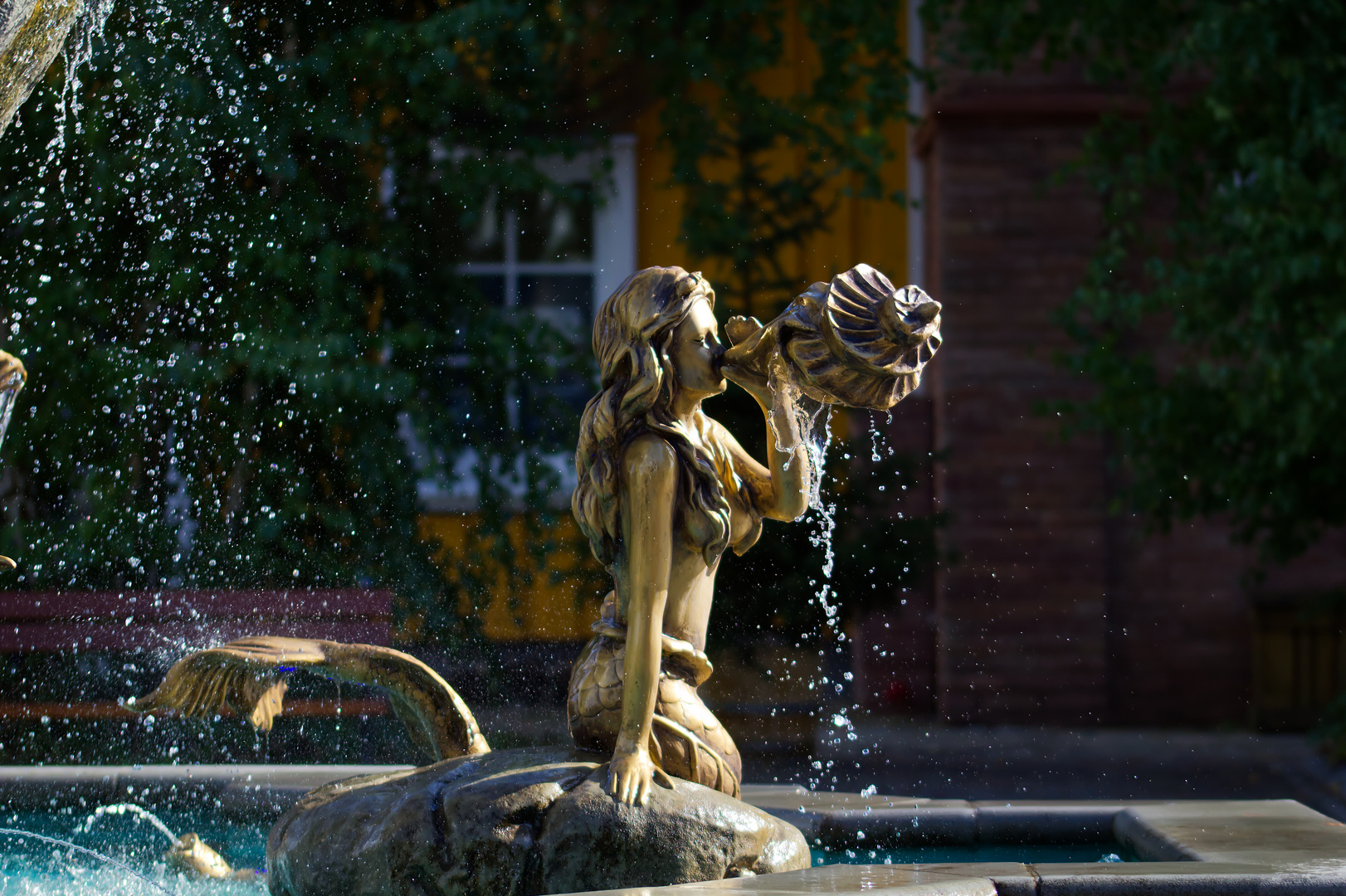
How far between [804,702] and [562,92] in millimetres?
3854

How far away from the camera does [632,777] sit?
2775 mm

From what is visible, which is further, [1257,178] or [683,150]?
[683,150]

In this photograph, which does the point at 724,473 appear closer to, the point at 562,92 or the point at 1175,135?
the point at 1175,135

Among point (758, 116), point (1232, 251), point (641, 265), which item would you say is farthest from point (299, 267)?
point (1232, 251)

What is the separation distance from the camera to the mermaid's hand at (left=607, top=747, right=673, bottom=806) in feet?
9.00

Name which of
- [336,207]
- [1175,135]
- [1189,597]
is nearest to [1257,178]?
[1175,135]

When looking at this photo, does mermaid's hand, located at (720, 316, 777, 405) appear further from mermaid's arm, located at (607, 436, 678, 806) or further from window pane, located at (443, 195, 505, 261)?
window pane, located at (443, 195, 505, 261)

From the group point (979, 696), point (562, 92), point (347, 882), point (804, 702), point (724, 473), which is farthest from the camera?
point (979, 696)

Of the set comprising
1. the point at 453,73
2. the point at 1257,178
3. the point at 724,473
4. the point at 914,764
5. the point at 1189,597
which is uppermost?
the point at 453,73

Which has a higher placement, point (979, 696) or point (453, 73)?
point (453, 73)

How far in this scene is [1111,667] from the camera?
9.45 m

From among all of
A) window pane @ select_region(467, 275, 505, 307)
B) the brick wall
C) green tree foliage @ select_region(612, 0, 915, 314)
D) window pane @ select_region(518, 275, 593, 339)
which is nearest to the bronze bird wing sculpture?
green tree foliage @ select_region(612, 0, 915, 314)

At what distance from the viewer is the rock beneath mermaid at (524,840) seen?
8.82 ft

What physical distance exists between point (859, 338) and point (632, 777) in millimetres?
942
